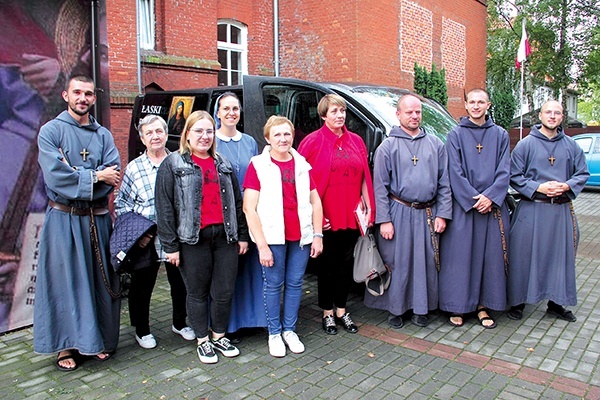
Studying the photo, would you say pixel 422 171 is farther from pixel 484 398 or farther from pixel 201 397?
pixel 201 397

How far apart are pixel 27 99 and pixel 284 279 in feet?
8.59

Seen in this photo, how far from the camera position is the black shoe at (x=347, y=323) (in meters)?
4.73

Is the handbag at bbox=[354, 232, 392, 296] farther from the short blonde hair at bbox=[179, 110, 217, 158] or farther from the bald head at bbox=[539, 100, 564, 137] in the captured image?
the bald head at bbox=[539, 100, 564, 137]

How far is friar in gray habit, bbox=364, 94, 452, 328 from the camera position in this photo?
4.64 metres

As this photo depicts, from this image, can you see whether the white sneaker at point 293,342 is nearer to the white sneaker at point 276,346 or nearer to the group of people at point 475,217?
the white sneaker at point 276,346

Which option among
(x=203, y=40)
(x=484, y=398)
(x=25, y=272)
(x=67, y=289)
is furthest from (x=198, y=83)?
(x=484, y=398)

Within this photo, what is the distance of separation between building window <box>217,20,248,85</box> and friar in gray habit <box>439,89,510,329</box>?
Answer: 29.3ft

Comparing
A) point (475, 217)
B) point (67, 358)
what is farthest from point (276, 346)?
point (475, 217)

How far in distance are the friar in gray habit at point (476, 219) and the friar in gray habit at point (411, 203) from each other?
0.12 m

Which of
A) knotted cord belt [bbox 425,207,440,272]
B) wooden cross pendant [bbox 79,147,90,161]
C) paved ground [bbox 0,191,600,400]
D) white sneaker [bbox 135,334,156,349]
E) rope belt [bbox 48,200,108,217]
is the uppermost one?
wooden cross pendant [bbox 79,147,90,161]

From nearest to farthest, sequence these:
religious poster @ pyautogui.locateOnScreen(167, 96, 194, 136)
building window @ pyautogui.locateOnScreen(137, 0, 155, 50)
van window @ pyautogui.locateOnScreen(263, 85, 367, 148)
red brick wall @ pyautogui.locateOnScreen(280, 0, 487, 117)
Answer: van window @ pyautogui.locateOnScreen(263, 85, 367, 148), religious poster @ pyautogui.locateOnScreen(167, 96, 194, 136), building window @ pyautogui.locateOnScreen(137, 0, 155, 50), red brick wall @ pyautogui.locateOnScreen(280, 0, 487, 117)

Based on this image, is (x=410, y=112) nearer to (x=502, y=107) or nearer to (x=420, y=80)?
(x=420, y=80)

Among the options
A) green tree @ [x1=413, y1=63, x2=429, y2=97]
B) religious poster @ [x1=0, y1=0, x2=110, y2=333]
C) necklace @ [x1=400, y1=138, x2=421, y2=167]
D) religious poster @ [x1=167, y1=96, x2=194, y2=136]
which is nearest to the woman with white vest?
necklace @ [x1=400, y1=138, x2=421, y2=167]

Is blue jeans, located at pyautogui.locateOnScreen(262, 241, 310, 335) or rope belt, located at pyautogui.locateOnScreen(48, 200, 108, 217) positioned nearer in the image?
rope belt, located at pyautogui.locateOnScreen(48, 200, 108, 217)
